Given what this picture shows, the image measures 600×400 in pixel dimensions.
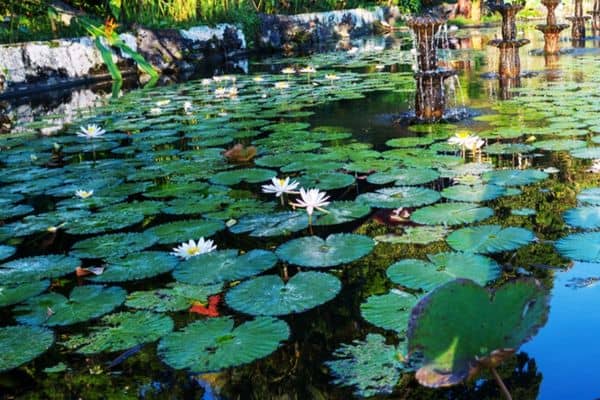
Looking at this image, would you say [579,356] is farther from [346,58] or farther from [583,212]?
[346,58]

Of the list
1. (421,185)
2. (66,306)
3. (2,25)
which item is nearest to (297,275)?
(66,306)

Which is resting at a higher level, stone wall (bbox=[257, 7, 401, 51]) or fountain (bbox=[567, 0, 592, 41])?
stone wall (bbox=[257, 7, 401, 51])

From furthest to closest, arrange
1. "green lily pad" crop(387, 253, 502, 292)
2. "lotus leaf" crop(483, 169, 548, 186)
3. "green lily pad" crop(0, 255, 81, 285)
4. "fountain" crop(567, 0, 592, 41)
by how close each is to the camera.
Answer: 1. "fountain" crop(567, 0, 592, 41)
2. "lotus leaf" crop(483, 169, 548, 186)
3. "green lily pad" crop(0, 255, 81, 285)
4. "green lily pad" crop(387, 253, 502, 292)

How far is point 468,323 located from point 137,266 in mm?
1164

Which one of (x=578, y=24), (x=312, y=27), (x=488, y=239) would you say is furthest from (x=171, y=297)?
(x=312, y=27)

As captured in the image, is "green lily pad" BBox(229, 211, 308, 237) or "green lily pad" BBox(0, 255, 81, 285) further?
"green lily pad" BBox(229, 211, 308, 237)

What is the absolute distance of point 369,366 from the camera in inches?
45.3

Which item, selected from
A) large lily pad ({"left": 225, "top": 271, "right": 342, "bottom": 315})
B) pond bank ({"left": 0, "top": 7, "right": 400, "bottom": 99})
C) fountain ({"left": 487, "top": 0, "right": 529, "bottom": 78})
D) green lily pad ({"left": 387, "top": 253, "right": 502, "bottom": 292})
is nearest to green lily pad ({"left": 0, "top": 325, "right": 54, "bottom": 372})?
large lily pad ({"left": 225, "top": 271, "right": 342, "bottom": 315})

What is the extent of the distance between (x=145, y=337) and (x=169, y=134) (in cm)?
244

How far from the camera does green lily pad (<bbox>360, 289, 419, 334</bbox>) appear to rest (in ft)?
4.18

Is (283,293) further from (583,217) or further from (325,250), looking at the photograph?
(583,217)

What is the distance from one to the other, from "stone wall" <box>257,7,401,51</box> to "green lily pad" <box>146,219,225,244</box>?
920 centimetres

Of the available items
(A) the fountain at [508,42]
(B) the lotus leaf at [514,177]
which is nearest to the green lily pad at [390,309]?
(B) the lotus leaf at [514,177]

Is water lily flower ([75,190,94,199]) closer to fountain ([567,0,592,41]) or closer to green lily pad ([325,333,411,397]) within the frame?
green lily pad ([325,333,411,397])
